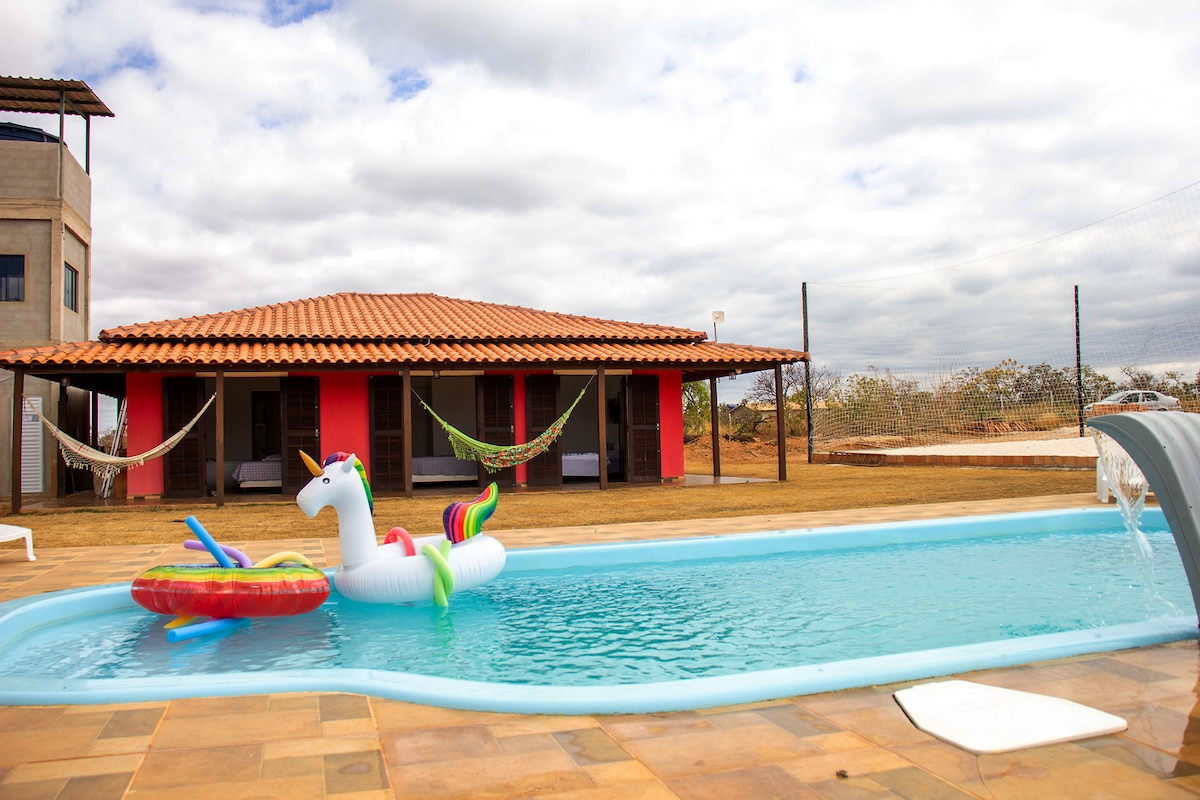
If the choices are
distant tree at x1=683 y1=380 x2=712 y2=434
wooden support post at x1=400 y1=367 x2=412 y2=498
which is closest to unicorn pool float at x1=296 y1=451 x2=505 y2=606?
wooden support post at x1=400 y1=367 x2=412 y2=498

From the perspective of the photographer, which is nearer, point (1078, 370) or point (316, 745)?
point (316, 745)

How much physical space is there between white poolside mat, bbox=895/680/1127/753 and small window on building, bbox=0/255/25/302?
55.4 ft

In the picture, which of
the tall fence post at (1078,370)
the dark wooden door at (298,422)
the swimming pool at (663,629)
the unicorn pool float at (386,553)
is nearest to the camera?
the swimming pool at (663,629)

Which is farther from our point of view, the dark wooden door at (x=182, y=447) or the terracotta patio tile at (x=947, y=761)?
the dark wooden door at (x=182, y=447)

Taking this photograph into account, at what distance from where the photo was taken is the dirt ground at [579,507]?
27.7ft

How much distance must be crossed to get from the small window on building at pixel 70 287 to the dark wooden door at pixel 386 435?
719cm

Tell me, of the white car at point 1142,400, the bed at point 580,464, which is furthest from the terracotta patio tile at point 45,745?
the white car at point 1142,400

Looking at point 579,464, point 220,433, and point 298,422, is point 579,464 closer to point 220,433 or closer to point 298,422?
point 298,422

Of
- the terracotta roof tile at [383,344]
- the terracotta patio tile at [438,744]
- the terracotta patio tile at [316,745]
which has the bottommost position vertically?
the terracotta patio tile at [438,744]

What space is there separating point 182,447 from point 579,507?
6500 millimetres

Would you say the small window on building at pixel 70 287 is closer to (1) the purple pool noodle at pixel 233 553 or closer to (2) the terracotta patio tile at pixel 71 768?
(1) the purple pool noodle at pixel 233 553

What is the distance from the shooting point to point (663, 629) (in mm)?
4879

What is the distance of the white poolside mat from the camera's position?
2.38 metres

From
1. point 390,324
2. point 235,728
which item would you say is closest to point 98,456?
point 390,324
